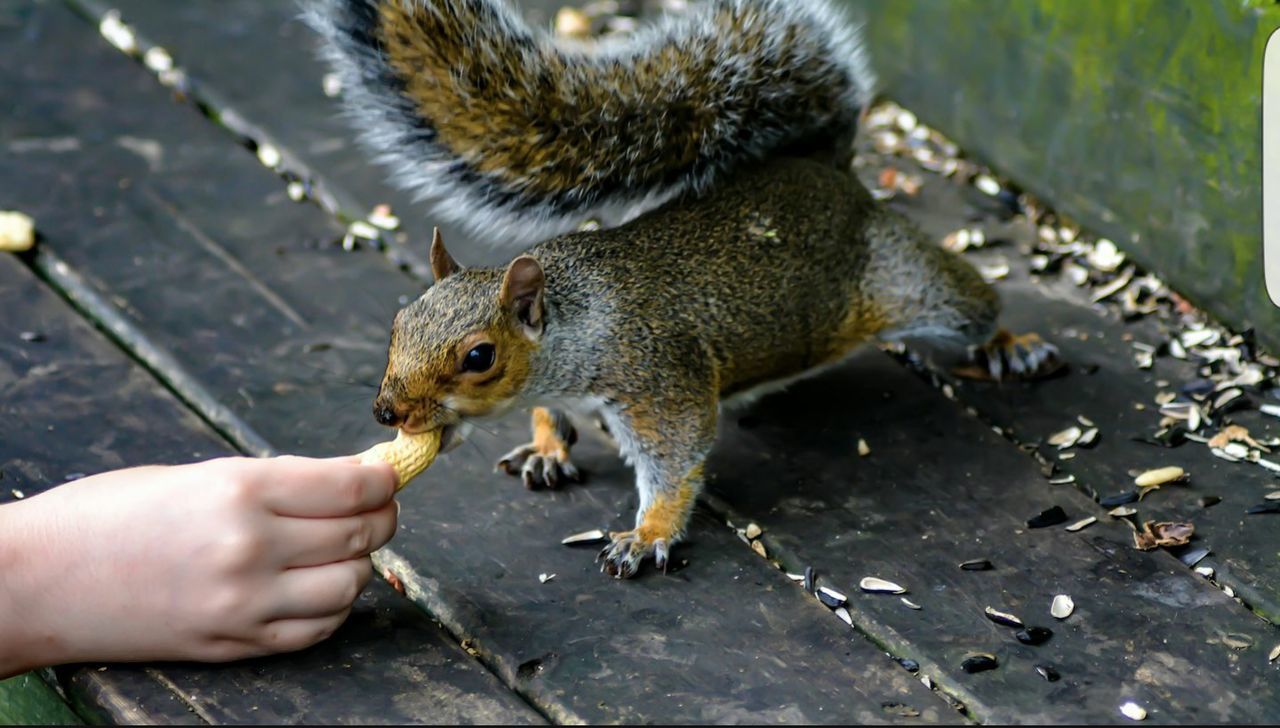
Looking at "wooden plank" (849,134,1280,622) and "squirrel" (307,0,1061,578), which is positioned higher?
"squirrel" (307,0,1061,578)

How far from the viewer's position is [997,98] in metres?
2.98

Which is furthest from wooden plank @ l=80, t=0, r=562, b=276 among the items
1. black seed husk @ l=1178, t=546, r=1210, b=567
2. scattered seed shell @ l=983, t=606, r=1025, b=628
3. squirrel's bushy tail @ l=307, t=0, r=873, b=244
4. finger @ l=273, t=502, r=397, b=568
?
black seed husk @ l=1178, t=546, r=1210, b=567

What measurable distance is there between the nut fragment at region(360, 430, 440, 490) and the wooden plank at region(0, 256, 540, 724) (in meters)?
0.18

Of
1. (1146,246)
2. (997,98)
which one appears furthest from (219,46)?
(1146,246)

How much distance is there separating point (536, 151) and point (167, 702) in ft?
2.96

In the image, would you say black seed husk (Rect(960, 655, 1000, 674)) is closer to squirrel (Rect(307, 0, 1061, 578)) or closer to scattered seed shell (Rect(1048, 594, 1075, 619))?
scattered seed shell (Rect(1048, 594, 1075, 619))

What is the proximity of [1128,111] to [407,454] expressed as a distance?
4.75ft

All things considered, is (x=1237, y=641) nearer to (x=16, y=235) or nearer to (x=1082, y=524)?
(x=1082, y=524)

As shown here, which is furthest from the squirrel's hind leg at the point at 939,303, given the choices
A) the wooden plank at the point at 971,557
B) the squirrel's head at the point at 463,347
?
the squirrel's head at the point at 463,347

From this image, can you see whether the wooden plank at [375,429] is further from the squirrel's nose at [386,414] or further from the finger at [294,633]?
the squirrel's nose at [386,414]

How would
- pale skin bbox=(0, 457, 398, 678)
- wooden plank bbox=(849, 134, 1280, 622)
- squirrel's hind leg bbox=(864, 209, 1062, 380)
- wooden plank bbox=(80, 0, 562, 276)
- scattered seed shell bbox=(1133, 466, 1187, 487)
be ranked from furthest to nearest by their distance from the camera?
wooden plank bbox=(80, 0, 562, 276), squirrel's hind leg bbox=(864, 209, 1062, 380), scattered seed shell bbox=(1133, 466, 1187, 487), wooden plank bbox=(849, 134, 1280, 622), pale skin bbox=(0, 457, 398, 678)

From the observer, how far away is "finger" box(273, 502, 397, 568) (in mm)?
1775

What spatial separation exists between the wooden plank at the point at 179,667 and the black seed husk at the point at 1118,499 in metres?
0.88

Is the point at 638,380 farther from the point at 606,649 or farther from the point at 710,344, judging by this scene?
the point at 606,649
